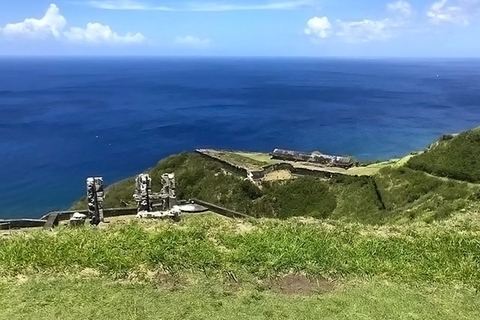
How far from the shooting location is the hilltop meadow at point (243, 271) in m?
7.70

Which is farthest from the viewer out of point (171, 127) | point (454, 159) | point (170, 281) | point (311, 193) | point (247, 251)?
point (171, 127)

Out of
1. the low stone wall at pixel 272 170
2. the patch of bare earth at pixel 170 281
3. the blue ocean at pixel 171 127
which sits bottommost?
the blue ocean at pixel 171 127

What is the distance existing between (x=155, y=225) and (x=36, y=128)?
8107 cm

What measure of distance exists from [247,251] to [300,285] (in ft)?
4.71

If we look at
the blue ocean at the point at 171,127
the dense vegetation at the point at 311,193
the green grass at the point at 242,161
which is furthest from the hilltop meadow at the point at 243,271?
the blue ocean at the point at 171,127

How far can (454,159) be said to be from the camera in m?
38.2

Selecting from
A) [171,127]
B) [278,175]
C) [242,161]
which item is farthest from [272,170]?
[171,127]

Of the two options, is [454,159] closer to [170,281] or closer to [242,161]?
[242,161]

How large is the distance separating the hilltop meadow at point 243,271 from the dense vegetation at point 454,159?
936 inches

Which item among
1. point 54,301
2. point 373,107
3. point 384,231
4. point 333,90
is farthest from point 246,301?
point 333,90

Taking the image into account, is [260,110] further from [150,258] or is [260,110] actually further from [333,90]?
[150,258]

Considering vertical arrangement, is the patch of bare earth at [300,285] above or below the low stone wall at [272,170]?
above

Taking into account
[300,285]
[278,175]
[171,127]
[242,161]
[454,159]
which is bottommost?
[171,127]

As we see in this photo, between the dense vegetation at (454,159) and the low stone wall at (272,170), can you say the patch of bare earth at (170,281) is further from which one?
the low stone wall at (272,170)
